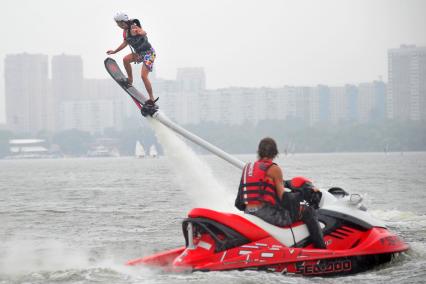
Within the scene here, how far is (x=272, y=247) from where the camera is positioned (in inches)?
444

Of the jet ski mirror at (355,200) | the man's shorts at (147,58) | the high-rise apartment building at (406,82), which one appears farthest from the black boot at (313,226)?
the high-rise apartment building at (406,82)

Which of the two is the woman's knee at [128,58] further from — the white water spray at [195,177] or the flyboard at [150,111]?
the white water spray at [195,177]

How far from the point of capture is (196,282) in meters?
10.7

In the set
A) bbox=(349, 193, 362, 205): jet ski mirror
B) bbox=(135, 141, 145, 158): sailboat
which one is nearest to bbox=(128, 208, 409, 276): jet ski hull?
bbox=(349, 193, 362, 205): jet ski mirror

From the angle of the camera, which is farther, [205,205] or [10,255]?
[205,205]

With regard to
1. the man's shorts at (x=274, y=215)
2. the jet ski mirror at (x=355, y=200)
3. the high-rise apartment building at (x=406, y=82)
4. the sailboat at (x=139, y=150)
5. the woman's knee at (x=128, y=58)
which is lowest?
the sailboat at (x=139, y=150)

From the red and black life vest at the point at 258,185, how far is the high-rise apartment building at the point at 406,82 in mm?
161643

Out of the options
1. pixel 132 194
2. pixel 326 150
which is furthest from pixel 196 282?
pixel 326 150

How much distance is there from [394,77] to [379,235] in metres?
183

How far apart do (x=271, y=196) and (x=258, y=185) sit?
0.23m

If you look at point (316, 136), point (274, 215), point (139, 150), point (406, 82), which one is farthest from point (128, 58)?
point (406, 82)

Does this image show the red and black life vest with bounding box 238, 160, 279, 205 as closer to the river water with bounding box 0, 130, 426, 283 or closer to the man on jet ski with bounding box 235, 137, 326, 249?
the man on jet ski with bounding box 235, 137, 326, 249

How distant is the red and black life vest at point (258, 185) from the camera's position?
1124 centimetres

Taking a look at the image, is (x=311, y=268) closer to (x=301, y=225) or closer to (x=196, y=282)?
(x=301, y=225)
